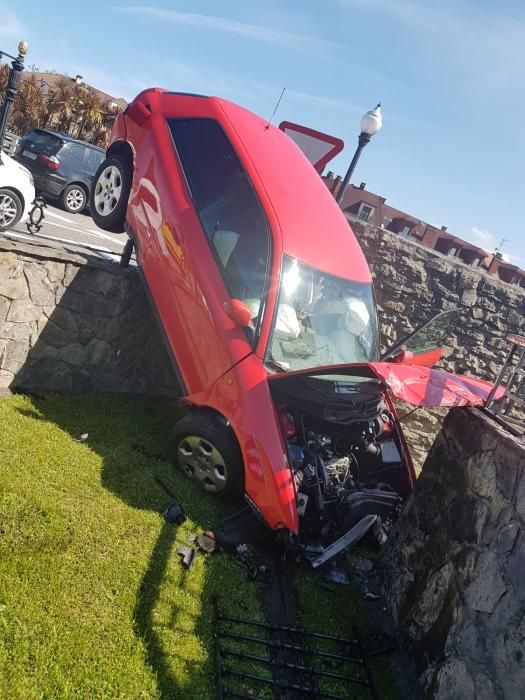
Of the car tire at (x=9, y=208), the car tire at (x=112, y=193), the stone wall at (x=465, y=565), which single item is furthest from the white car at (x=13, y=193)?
the stone wall at (x=465, y=565)

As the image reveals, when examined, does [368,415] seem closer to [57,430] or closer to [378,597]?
[378,597]

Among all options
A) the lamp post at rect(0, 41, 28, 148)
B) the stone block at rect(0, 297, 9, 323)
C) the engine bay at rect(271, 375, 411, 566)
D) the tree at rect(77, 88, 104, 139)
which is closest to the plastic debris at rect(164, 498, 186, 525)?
the engine bay at rect(271, 375, 411, 566)

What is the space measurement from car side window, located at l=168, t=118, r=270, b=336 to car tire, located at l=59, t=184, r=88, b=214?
26.0 ft

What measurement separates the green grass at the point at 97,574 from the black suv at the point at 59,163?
8933 mm

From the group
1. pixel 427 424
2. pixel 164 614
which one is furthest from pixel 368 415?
pixel 427 424

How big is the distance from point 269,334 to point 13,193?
5027mm

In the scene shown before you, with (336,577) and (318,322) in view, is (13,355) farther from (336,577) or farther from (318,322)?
(336,577)

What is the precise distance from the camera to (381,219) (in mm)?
40406

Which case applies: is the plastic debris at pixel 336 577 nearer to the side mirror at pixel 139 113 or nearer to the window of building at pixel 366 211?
the side mirror at pixel 139 113

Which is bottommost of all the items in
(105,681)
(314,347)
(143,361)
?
(105,681)

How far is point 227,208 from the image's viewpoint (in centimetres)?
498

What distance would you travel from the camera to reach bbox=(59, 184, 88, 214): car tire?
41.1 feet

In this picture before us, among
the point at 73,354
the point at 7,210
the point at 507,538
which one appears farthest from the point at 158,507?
the point at 7,210

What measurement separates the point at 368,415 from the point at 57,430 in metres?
2.81
